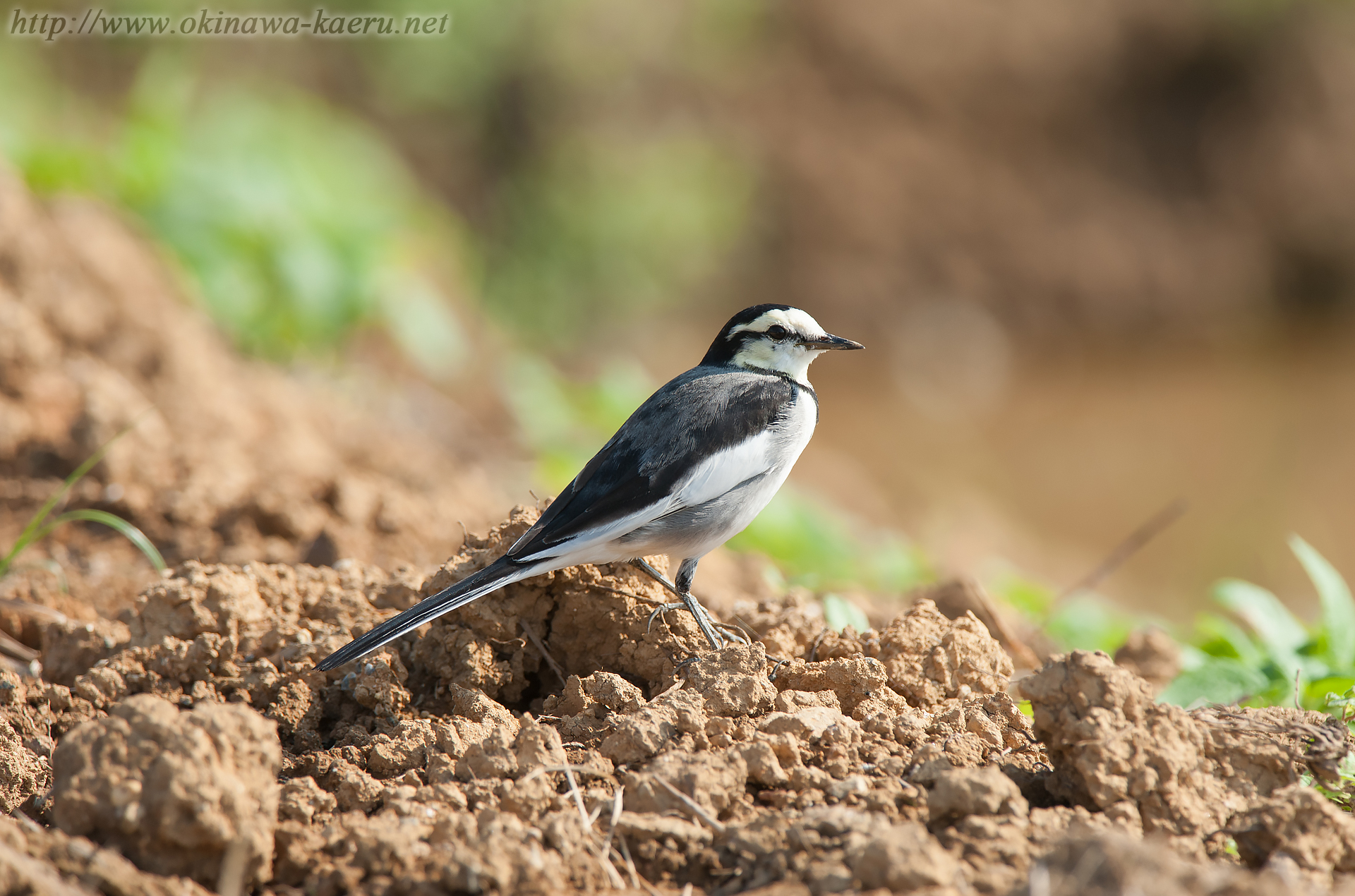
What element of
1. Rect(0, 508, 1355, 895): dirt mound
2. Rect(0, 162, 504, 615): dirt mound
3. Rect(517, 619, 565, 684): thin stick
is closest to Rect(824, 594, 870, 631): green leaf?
Rect(0, 508, 1355, 895): dirt mound

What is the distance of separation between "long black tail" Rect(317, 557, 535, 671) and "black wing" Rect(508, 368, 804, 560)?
0.06 meters

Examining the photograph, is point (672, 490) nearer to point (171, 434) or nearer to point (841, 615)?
point (841, 615)

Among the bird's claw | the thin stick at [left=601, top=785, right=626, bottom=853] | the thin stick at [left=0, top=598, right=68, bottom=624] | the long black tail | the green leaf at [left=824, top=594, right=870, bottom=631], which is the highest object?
the thin stick at [left=0, top=598, right=68, bottom=624]

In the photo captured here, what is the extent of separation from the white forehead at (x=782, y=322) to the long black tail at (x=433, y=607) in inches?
60.7

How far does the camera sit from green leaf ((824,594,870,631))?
3.65m

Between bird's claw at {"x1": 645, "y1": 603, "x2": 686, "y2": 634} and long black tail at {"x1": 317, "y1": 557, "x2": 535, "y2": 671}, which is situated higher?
long black tail at {"x1": 317, "y1": 557, "x2": 535, "y2": 671}

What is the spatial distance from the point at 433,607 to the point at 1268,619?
9.71ft

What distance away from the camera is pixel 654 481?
11.5 feet

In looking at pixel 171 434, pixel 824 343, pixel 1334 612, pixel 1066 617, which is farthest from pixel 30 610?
pixel 1334 612

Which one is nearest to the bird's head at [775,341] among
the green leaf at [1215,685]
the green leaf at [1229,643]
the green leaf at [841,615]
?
the green leaf at [841,615]

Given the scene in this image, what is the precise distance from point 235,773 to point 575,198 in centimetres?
1208

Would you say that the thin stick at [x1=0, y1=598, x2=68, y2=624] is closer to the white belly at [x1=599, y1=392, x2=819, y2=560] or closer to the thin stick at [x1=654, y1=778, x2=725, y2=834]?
the white belly at [x1=599, y1=392, x2=819, y2=560]

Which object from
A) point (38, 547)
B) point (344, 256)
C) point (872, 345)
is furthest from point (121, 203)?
point (872, 345)

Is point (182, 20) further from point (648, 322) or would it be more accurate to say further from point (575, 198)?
point (648, 322)
